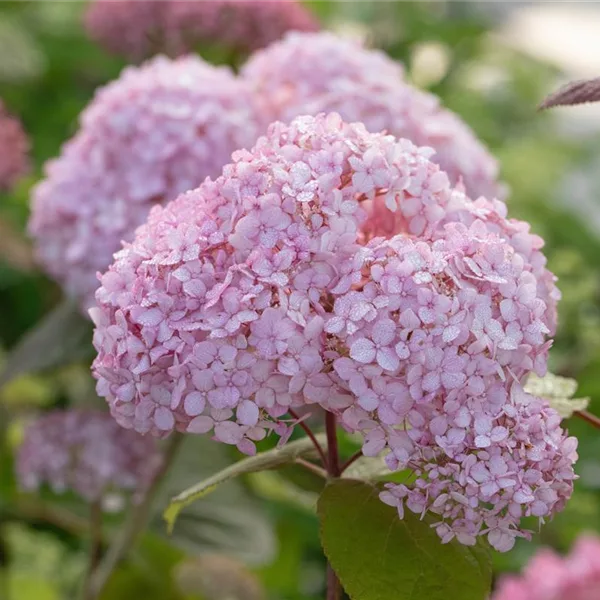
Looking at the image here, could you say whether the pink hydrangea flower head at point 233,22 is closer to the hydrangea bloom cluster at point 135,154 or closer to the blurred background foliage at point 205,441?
the blurred background foliage at point 205,441

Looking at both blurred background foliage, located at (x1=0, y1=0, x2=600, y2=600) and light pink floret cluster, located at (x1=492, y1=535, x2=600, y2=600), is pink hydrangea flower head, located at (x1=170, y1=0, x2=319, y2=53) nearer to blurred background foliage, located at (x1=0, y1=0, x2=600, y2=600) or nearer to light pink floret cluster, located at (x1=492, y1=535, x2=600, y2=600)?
blurred background foliage, located at (x1=0, y1=0, x2=600, y2=600)

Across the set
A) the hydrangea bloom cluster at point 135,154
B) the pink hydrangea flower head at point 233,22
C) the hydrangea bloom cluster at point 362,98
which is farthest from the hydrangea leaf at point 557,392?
the pink hydrangea flower head at point 233,22

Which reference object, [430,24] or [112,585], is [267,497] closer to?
[112,585]

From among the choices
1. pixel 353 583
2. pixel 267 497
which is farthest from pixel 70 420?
pixel 353 583

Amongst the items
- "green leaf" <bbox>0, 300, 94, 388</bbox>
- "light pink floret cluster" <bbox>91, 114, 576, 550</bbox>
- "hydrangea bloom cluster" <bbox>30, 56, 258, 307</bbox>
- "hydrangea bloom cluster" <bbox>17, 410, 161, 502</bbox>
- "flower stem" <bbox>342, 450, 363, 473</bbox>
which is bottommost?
"hydrangea bloom cluster" <bbox>17, 410, 161, 502</bbox>

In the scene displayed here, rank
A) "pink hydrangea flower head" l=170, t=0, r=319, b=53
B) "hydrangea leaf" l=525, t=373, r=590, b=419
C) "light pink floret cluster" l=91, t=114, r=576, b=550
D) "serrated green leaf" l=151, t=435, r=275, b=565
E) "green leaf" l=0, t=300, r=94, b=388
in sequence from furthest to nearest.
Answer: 1. "pink hydrangea flower head" l=170, t=0, r=319, b=53
2. "serrated green leaf" l=151, t=435, r=275, b=565
3. "green leaf" l=0, t=300, r=94, b=388
4. "hydrangea leaf" l=525, t=373, r=590, b=419
5. "light pink floret cluster" l=91, t=114, r=576, b=550

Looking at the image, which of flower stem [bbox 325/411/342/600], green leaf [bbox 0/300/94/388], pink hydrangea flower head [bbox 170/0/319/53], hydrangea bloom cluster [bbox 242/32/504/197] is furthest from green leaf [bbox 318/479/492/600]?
pink hydrangea flower head [bbox 170/0/319/53]
